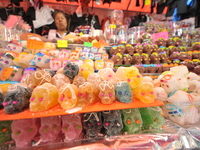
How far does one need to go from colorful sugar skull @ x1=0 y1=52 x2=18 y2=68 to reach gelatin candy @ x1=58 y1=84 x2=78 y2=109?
1072mm

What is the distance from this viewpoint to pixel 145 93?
855 millimetres

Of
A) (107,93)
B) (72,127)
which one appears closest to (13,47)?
(72,127)

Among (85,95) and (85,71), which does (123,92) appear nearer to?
(85,95)

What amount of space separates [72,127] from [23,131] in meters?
0.38

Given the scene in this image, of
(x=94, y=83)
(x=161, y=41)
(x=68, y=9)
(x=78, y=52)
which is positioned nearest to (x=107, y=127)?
(x=94, y=83)

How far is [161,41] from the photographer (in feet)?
8.35

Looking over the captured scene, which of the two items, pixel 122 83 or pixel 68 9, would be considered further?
pixel 68 9

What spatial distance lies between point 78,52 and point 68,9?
296 cm

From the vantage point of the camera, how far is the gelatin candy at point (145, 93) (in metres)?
0.84

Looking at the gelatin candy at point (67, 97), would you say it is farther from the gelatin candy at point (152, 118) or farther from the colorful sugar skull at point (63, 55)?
the colorful sugar skull at point (63, 55)

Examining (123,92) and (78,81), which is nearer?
(123,92)

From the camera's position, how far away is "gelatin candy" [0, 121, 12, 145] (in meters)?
0.79

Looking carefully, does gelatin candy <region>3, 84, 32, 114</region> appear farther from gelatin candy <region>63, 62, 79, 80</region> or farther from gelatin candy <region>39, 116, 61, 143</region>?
gelatin candy <region>63, 62, 79, 80</region>

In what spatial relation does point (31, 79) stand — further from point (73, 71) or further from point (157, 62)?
point (157, 62)
